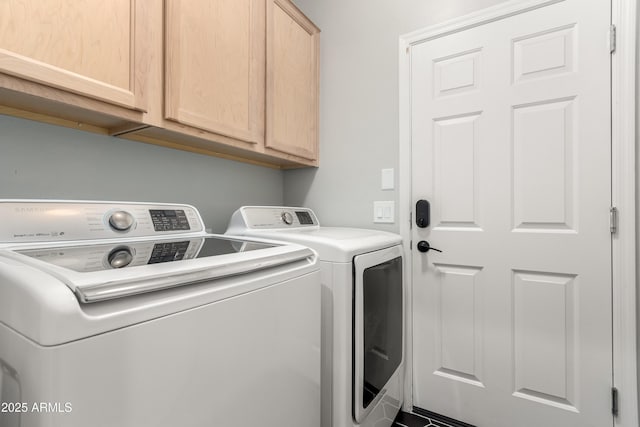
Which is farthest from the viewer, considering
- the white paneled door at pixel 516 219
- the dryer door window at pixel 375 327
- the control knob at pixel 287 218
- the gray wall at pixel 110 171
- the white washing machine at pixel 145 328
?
the control knob at pixel 287 218

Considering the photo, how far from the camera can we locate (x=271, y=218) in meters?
1.67

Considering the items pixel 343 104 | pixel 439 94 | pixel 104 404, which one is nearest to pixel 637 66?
pixel 439 94

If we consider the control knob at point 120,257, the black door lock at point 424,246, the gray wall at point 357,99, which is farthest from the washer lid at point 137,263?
the gray wall at point 357,99

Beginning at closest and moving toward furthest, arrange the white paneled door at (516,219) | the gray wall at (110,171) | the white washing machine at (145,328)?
the white washing machine at (145,328)
the gray wall at (110,171)
the white paneled door at (516,219)

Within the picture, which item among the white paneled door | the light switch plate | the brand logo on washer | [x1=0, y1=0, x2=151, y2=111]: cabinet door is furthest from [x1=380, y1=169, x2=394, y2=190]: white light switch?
the brand logo on washer

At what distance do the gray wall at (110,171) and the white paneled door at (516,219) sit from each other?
1.12 meters

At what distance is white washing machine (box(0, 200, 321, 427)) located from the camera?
44 centimetres

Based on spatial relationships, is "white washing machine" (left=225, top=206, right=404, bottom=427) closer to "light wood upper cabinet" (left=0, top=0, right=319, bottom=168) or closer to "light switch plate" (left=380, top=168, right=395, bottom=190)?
"light switch plate" (left=380, top=168, right=395, bottom=190)

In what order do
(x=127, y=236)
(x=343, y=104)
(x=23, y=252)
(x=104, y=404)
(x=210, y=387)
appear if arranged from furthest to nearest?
(x=343, y=104), (x=127, y=236), (x=23, y=252), (x=210, y=387), (x=104, y=404)

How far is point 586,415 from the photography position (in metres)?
1.30

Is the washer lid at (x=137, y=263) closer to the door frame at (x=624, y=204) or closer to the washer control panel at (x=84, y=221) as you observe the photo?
the washer control panel at (x=84, y=221)

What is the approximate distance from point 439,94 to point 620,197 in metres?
0.91

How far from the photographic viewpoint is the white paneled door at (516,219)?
129cm

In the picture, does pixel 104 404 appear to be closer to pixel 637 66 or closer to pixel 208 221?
pixel 208 221
